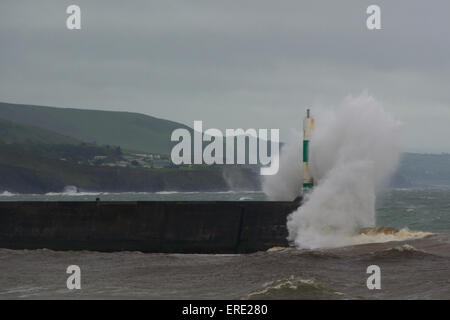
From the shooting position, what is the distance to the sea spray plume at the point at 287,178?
32.8 metres

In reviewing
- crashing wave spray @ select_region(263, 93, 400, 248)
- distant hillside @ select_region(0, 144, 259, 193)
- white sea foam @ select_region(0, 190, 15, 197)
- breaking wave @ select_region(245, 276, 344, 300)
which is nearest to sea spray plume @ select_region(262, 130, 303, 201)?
crashing wave spray @ select_region(263, 93, 400, 248)

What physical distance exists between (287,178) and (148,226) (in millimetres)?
5782

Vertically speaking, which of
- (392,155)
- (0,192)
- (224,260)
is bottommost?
(0,192)

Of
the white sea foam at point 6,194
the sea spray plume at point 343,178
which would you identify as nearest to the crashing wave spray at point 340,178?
the sea spray plume at point 343,178

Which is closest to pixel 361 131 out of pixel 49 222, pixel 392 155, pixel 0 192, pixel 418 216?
pixel 392 155

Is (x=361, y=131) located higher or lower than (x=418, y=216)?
higher

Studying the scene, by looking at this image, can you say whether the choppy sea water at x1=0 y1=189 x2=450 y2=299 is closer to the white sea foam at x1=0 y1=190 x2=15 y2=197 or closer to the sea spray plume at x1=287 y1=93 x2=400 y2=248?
the sea spray plume at x1=287 y1=93 x2=400 y2=248

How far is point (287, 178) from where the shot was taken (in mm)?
33156

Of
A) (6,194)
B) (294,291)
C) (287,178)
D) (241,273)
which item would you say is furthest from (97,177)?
(294,291)

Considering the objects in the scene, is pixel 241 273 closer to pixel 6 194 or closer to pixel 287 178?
pixel 287 178

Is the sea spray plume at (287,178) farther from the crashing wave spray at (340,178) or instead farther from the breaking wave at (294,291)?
the breaking wave at (294,291)

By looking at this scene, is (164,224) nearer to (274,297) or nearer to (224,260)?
(224,260)
